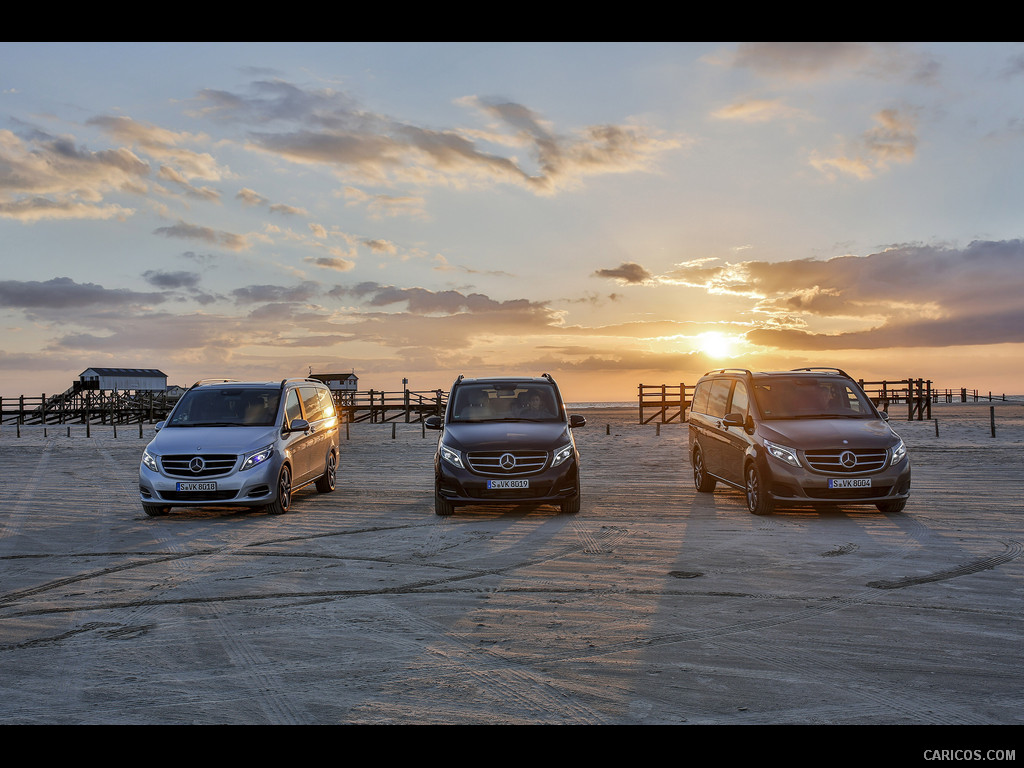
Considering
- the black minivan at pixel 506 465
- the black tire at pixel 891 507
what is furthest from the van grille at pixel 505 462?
the black tire at pixel 891 507

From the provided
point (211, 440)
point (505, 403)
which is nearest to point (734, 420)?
point (505, 403)

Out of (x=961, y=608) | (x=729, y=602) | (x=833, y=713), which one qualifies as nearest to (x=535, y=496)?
(x=729, y=602)

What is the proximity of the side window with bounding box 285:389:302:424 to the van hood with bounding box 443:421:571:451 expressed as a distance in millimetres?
2585

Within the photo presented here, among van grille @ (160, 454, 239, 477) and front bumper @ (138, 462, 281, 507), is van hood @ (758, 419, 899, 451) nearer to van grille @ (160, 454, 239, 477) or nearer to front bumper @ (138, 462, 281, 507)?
front bumper @ (138, 462, 281, 507)

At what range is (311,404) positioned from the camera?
14.1 meters

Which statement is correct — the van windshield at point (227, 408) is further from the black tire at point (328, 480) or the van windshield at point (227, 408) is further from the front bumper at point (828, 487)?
the front bumper at point (828, 487)

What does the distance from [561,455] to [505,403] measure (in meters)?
1.58

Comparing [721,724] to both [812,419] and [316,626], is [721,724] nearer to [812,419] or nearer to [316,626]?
[316,626]

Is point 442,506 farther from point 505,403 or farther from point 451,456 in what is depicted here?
point 505,403

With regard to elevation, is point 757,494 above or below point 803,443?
below

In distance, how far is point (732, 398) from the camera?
Result: 12.9 metres

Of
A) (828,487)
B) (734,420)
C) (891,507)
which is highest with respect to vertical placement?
(734,420)
